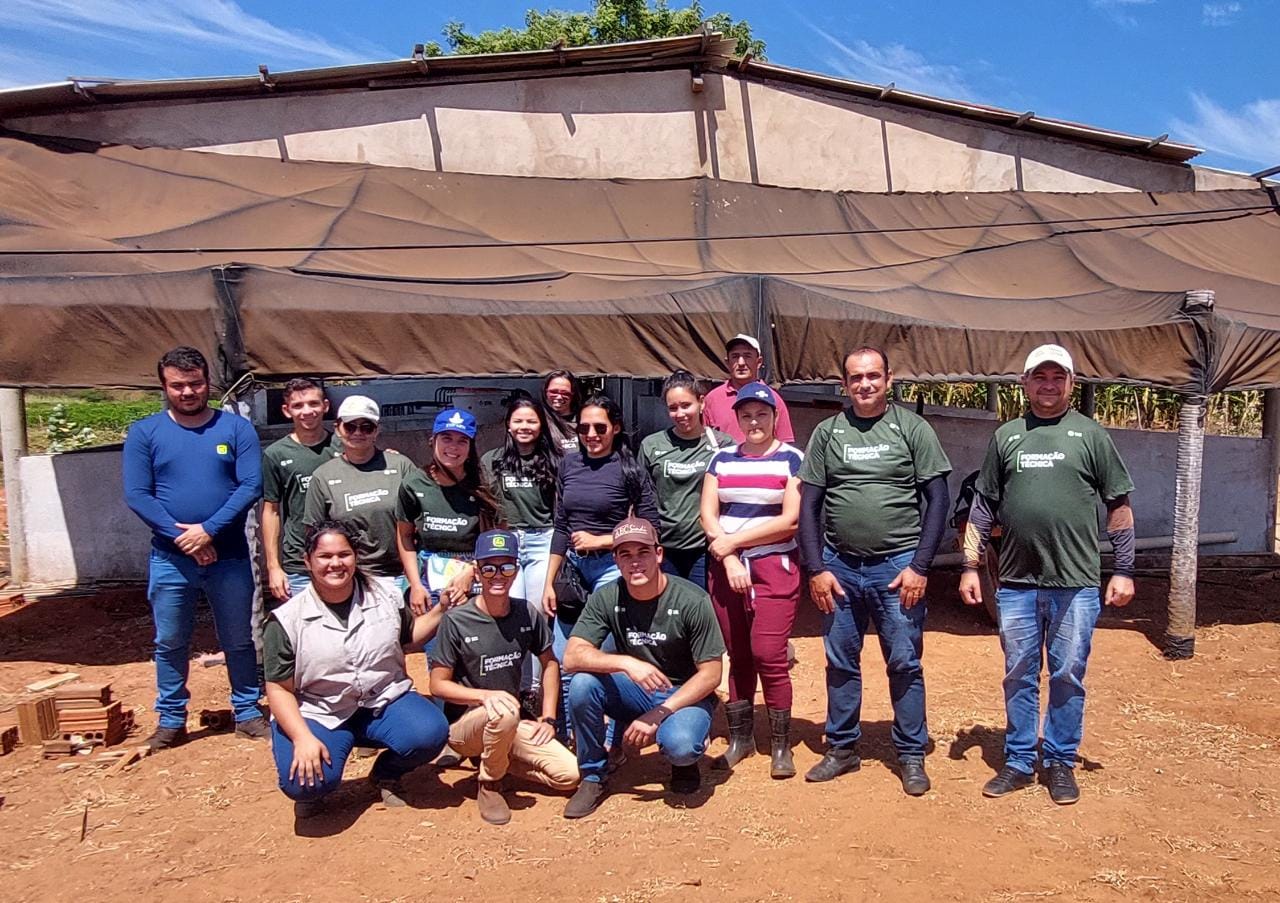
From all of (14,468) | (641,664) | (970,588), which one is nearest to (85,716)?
(641,664)

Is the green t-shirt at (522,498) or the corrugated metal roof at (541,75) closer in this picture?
the green t-shirt at (522,498)

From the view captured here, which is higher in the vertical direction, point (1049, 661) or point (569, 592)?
point (569, 592)

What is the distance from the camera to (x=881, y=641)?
4.16 m

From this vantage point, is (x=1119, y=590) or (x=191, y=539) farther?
(x=191, y=539)

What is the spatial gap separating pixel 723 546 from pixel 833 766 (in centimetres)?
107

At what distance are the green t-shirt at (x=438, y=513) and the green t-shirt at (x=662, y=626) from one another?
0.74m

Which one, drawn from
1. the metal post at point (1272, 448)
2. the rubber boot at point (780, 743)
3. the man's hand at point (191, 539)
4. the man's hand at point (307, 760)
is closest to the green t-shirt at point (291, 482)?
the man's hand at point (191, 539)

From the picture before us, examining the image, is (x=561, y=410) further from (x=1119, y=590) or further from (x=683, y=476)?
(x=1119, y=590)

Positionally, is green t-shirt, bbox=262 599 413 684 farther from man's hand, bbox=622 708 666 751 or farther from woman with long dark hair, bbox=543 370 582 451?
woman with long dark hair, bbox=543 370 582 451

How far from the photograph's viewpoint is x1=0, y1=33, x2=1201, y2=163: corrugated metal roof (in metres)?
8.64

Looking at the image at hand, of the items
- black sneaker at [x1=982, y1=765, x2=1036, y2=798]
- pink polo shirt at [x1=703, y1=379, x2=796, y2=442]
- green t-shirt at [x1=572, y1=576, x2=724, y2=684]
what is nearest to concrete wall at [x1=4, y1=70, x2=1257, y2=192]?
pink polo shirt at [x1=703, y1=379, x2=796, y2=442]

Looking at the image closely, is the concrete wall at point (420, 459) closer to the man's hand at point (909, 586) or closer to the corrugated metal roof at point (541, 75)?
the corrugated metal roof at point (541, 75)

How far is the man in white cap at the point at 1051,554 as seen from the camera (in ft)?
12.8

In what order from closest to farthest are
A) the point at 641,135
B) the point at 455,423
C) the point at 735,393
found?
the point at 455,423, the point at 735,393, the point at 641,135
